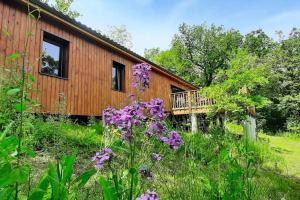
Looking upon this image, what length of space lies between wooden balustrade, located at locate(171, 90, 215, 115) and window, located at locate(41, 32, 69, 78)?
7.77 m

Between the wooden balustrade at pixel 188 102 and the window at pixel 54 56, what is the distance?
25.5 feet

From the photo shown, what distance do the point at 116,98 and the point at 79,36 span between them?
3.12 metres

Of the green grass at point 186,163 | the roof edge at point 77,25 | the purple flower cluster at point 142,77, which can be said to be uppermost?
the roof edge at point 77,25

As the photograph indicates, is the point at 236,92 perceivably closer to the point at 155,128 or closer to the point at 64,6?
the point at 155,128

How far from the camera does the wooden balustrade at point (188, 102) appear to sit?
1596 centimetres

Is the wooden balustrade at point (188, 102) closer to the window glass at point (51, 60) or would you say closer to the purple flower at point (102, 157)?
the window glass at point (51, 60)

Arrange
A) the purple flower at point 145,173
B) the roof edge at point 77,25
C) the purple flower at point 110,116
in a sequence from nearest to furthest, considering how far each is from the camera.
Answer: the purple flower at point 110,116 < the purple flower at point 145,173 < the roof edge at point 77,25

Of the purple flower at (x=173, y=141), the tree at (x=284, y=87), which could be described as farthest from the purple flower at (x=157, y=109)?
the tree at (x=284, y=87)

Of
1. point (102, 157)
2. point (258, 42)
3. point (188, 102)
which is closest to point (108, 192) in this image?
point (102, 157)

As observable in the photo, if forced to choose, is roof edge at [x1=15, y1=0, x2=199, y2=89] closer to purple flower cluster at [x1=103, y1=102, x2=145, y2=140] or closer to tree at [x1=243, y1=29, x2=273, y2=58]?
purple flower cluster at [x1=103, y1=102, x2=145, y2=140]

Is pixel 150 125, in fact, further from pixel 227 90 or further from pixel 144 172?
pixel 227 90

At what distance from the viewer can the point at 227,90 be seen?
11.4 metres

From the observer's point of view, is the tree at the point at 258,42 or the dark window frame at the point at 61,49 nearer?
the dark window frame at the point at 61,49

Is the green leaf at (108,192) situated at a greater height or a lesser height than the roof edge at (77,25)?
lesser
